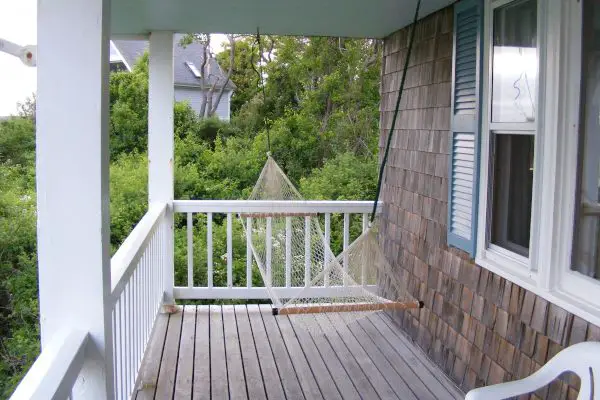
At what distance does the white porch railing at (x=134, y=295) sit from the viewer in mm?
2816

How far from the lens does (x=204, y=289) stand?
548cm

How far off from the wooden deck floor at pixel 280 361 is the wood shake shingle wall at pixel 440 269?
0.72ft

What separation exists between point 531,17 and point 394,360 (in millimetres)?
2351

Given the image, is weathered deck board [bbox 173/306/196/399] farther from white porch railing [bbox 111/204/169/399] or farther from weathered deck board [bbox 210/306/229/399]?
white porch railing [bbox 111/204/169/399]

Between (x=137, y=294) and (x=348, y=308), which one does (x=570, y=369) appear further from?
(x=137, y=294)

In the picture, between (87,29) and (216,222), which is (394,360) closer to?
(87,29)

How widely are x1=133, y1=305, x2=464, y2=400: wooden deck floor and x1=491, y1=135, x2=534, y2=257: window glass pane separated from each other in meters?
1.04

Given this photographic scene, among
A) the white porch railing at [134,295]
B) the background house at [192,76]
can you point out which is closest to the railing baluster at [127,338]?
the white porch railing at [134,295]

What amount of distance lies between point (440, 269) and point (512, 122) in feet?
4.22

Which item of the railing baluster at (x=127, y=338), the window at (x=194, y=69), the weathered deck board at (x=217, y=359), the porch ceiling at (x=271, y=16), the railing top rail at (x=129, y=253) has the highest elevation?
the window at (x=194, y=69)

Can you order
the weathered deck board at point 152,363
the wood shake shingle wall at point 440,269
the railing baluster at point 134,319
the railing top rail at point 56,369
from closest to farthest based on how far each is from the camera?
the railing top rail at point 56,369 < the wood shake shingle wall at point 440,269 < the railing baluster at point 134,319 < the weathered deck board at point 152,363

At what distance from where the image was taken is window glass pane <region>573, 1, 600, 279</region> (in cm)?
245

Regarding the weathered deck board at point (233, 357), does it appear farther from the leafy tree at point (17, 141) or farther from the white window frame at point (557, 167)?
the leafy tree at point (17, 141)

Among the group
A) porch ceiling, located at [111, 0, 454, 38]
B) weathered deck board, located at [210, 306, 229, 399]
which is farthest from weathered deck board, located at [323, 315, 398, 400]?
porch ceiling, located at [111, 0, 454, 38]
